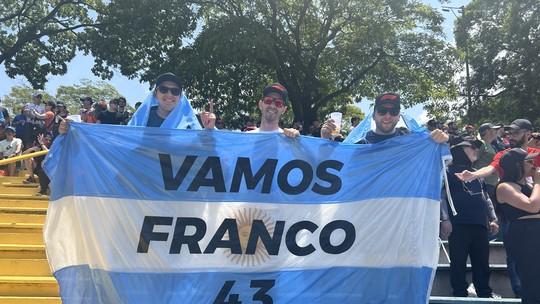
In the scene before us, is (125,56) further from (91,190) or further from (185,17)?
(91,190)

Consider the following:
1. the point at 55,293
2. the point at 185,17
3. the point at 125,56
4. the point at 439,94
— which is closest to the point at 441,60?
the point at 439,94

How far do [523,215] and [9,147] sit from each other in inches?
375

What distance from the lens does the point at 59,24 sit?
25.1 meters

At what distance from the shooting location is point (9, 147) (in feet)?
36.3

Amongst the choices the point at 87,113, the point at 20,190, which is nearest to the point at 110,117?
the point at 87,113

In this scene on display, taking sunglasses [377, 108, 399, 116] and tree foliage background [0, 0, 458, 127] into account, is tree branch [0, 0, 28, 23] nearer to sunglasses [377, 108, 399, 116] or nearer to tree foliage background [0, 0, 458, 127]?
tree foliage background [0, 0, 458, 127]

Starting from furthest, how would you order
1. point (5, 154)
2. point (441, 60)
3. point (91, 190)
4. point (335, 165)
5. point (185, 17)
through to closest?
point (441, 60) < point (185, 17) < point (5, 154) < point (335, 165) < point (91, 190)

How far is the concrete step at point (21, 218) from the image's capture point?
25.2 feet

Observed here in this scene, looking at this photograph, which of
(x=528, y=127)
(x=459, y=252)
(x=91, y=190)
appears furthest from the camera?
(x=528, y=127)

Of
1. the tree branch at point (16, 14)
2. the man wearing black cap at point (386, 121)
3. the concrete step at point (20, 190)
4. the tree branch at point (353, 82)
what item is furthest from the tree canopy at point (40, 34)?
the man wearing black cap at point (386, 121)

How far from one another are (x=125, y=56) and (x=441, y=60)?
12.2 meters

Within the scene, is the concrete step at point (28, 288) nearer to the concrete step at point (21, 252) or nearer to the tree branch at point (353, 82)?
the concrete step at point (21, 252)

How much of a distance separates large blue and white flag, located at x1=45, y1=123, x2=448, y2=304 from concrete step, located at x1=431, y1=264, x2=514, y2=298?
1.78m

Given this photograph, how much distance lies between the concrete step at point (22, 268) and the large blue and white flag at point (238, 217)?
2110 millimetres
